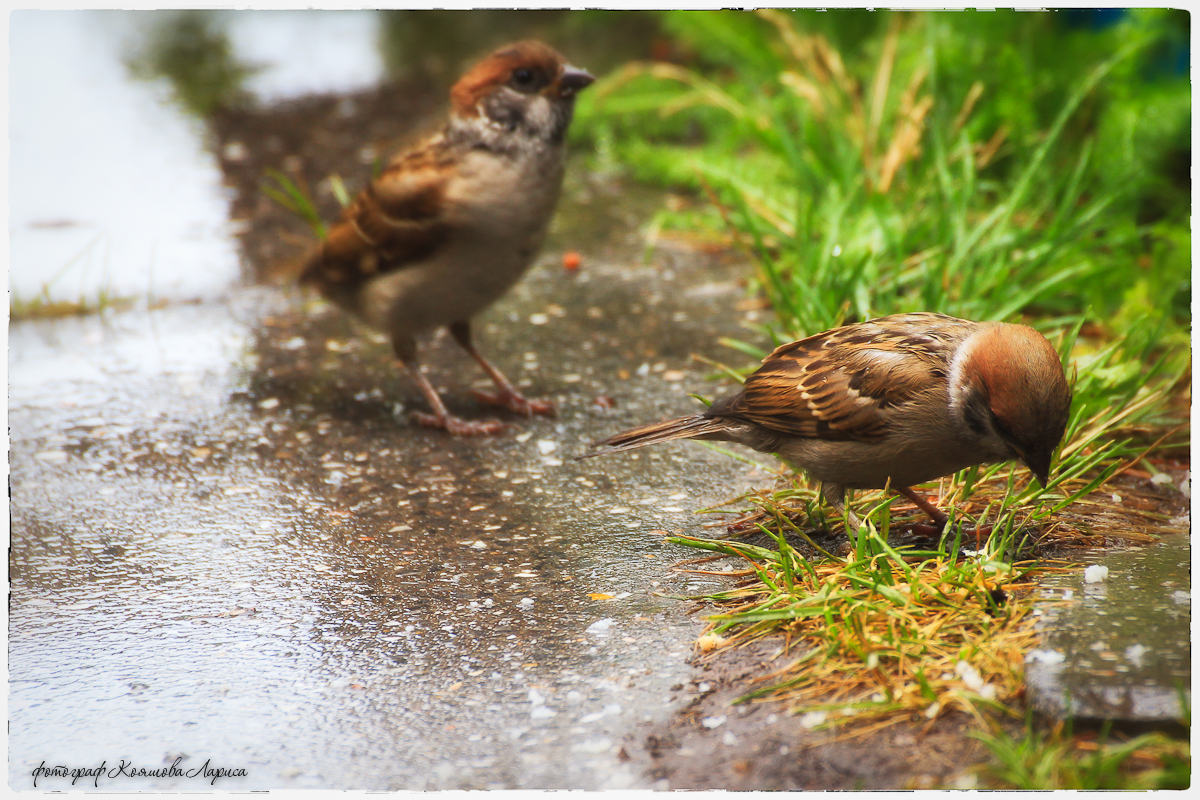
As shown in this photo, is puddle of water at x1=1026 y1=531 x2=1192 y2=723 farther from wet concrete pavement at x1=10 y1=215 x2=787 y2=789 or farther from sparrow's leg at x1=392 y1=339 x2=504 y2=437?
sparrow's leg at x1=392 y1=339 x2=504 y2=437

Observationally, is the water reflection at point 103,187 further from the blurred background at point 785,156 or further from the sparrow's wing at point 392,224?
the sparrow's wing at point 392,224

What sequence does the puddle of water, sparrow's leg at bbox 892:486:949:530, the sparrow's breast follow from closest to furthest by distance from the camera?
the puddle of water
sparrow's leg at bbox 892:486:949:530
the sparrow's breast

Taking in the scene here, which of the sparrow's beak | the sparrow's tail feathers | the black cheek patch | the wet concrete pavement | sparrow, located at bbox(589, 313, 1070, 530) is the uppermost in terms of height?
the sparrow's beak

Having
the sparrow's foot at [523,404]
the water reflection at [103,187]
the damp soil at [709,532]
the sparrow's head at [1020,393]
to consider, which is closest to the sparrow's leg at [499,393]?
the sparrow's foot at [523,404]

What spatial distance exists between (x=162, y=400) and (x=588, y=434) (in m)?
1.87

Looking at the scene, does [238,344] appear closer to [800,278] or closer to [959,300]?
[800,278]

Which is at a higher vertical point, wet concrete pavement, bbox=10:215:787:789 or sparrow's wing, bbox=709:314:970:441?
sparrow's wing, bbox=709:314:970:441

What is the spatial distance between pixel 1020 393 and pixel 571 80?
2.29m

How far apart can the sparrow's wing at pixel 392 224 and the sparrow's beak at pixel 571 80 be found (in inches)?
20.8

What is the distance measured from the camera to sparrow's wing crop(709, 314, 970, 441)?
9.62 ft

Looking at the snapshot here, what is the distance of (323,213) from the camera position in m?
6.22

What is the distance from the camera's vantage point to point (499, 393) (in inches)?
174

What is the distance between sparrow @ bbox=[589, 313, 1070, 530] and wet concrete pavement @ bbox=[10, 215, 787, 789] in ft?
1.47

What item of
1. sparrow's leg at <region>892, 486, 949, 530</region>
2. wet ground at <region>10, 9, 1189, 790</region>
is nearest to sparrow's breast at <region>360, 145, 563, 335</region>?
wet ground at <region>10, 9, 1189, 790</region>
